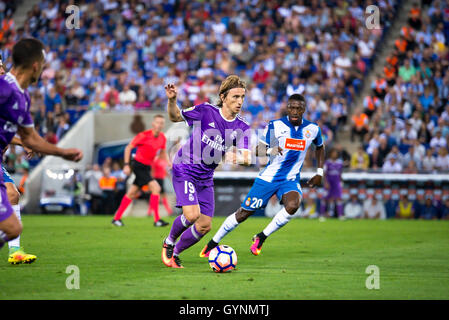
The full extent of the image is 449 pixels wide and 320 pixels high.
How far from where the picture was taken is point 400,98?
23.7m

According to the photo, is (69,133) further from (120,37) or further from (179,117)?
(179,117)

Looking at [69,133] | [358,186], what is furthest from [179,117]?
[69,133]

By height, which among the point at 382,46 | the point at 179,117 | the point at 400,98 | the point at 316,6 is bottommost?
the point at 179,117

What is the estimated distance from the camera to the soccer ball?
8812mm

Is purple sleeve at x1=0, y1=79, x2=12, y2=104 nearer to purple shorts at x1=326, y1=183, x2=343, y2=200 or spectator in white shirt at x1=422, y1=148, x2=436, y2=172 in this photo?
purple shorts at x1=326, y1=183, x2=343, y2=200

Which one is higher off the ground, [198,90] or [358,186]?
[198,90]

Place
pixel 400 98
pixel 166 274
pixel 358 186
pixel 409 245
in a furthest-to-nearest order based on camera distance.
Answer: pixel 400 98 → pixel 358 186 → pixel 409 245 → pixel 166 274

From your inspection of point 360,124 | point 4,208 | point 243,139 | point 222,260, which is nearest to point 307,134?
point 243,139

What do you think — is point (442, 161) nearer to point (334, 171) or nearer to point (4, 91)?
point (334, 171)

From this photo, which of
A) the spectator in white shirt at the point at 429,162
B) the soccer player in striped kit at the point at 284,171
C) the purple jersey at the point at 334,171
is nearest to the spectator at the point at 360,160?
the purple jersey at the point at 334,171

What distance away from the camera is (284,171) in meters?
11.5

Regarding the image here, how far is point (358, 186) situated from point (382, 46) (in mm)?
7240

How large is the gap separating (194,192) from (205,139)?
28.4 inches
